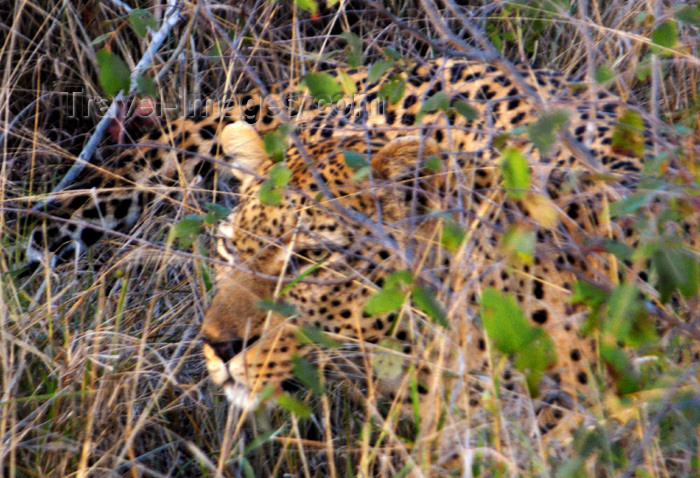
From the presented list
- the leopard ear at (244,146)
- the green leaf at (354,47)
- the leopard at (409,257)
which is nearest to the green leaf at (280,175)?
the leopard at (409,257)

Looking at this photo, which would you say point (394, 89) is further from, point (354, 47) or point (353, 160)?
point (353, 160)

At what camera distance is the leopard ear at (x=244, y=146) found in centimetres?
337

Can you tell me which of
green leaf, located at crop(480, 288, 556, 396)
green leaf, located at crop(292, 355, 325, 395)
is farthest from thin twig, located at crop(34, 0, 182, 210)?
green leaf, located at crop(480, 288, 556, 396)

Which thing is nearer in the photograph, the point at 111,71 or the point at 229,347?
the point at 111,71

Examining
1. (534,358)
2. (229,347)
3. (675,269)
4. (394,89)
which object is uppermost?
(675,269)

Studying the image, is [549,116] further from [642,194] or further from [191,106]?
[191,106]

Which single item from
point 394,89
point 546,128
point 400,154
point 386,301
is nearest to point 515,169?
point 546,128

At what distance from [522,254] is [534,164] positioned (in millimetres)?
925

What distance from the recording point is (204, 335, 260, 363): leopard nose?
9.05 feet

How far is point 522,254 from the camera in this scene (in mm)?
1753

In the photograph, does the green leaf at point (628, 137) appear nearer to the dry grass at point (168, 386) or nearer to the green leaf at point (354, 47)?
the dry grass at point (168, 386)

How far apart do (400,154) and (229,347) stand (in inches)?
32.9

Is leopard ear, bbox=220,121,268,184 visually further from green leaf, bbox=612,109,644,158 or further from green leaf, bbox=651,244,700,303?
green leaf, bbox=651,244,700,303

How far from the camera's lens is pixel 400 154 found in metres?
2.76
